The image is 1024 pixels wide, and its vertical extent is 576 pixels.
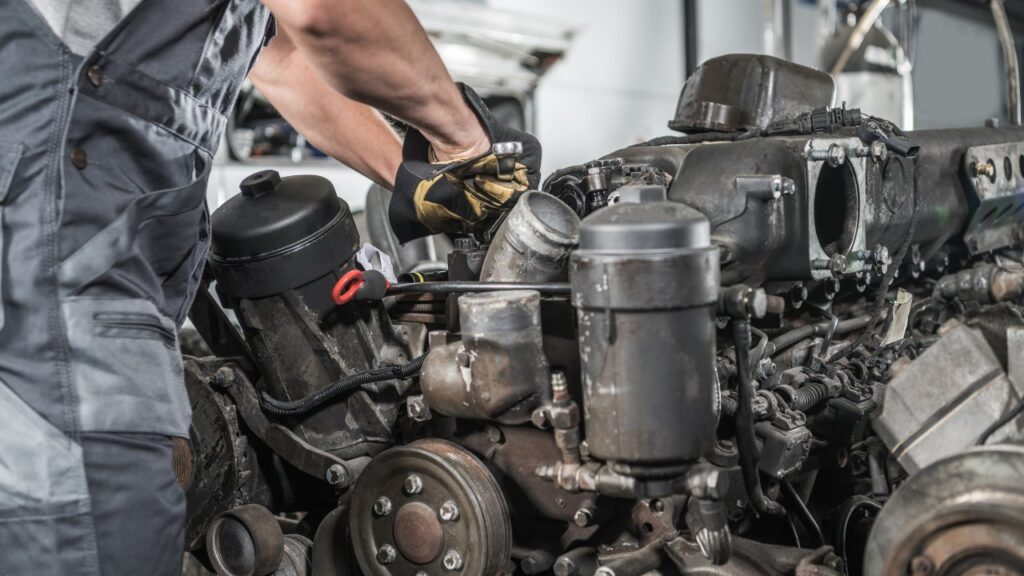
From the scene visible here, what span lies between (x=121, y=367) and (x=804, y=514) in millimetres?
1011

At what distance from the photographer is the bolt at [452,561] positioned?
1.43 m

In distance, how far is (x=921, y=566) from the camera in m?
1.15

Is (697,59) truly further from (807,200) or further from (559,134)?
(807,200)

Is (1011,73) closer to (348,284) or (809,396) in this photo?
(809,396)

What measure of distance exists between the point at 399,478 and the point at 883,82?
4279 millimetres

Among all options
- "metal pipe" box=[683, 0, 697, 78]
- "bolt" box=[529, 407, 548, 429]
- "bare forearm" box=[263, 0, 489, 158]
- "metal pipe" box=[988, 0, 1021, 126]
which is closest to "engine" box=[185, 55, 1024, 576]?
"bolt" box=[529, 407, 548, 429]

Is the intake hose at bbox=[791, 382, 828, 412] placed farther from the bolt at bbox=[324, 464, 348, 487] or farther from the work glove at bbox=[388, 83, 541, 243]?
the bolt at bbox=[324, 464, 348, 487]

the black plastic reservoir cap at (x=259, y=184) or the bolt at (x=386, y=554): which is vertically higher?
the black plastic reservoir cap at (x=259, y=184)

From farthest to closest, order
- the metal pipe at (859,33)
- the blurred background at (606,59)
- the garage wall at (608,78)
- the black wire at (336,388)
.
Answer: the garage wall at (608,78) < the metal pipe at (859,33) < the blurred background at (606,59) < the black wire at (336,388)

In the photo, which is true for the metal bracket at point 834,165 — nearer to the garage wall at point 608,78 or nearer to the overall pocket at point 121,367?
the overall pocket at point 121,367

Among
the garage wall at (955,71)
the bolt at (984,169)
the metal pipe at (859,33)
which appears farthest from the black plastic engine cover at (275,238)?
the garage wall at (955,71)

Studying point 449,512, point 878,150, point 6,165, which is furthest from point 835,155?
point 6,165

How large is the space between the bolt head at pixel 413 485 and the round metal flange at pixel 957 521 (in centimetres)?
62

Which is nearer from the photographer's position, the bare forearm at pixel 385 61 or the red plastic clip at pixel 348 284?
the bare forearm at pixel 385 61
